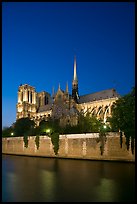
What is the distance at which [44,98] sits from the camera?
80375 millimetres

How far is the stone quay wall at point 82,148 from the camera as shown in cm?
2353

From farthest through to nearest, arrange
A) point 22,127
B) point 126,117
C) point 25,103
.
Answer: point 25,103 < point 22,127 < point 126,117

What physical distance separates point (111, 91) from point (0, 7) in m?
48.6

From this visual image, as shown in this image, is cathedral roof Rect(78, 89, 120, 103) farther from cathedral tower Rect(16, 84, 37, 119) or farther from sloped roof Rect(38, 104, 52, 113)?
cathedral tower Rect(16, 84, 37, 119)

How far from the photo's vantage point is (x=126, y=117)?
68.9ft

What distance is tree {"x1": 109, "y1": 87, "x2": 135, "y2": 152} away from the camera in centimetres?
2075

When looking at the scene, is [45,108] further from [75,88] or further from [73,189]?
[73,189]

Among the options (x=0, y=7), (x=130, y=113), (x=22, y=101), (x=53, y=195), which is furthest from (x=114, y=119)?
(x=22, y=101)

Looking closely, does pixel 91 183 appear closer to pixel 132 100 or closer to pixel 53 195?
pixel 53 195

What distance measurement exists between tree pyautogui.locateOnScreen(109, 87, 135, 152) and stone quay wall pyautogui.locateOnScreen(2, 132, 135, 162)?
1.42 m

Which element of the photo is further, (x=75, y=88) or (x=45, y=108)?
(x=45, y=108)

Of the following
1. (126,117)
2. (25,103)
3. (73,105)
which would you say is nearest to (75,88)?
(73,105)

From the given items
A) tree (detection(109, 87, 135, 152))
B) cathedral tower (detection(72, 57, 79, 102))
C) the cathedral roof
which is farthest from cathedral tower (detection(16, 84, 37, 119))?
tree (detection(109, 87, 135, 152))

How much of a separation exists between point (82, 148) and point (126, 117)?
746 centimetres
